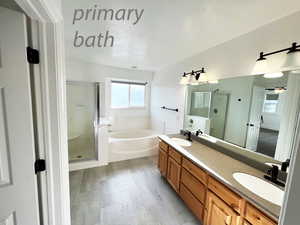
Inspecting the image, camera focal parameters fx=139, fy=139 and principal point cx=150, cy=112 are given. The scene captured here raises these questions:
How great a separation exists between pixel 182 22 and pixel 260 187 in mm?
1810

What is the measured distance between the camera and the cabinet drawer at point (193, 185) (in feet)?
5.19

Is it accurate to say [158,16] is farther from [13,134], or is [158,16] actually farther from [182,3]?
[13,134]

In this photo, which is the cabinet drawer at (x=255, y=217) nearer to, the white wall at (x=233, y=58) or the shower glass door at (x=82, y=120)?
the white wall at (x=233, y=58)

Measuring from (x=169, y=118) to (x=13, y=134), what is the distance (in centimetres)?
298

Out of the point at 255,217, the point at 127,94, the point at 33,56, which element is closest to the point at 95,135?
the point at 127,94

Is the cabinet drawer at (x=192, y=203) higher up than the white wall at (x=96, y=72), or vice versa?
the white wall at (x=96, y=72)

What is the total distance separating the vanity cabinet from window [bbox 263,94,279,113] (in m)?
0.97

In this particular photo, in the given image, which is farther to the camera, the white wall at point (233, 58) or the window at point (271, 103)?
the window at point (271, 103)

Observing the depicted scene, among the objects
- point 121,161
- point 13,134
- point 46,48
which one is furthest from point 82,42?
point 121,161

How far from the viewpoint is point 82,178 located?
257 cm

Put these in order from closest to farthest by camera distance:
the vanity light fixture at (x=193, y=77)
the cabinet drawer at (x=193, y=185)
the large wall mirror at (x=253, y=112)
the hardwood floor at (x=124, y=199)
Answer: the large wall mirror at (x=253, y=112), the cabinet drawer at (x=193, y=185), the hardwood floor at (x=124, y=199), the vanity light fixture at (x=193, y=77)

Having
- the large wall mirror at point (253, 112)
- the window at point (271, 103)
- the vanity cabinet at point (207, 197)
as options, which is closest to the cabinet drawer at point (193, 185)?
the vanity cabinet at point (207, 197)

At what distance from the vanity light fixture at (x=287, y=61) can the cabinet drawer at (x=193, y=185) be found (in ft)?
4.55

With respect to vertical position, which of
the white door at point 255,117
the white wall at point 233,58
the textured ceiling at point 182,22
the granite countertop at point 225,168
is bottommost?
the granite countertop at point 225,168
